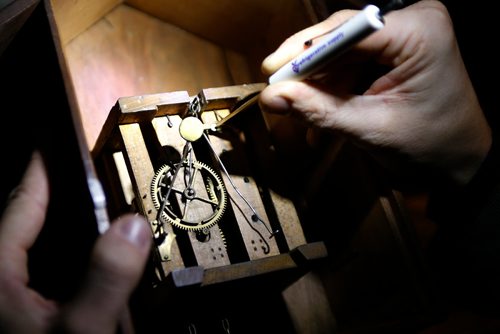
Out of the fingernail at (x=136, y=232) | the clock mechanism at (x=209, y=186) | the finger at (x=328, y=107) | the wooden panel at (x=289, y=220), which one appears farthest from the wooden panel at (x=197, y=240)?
the fingernail at (x=136, y=232)

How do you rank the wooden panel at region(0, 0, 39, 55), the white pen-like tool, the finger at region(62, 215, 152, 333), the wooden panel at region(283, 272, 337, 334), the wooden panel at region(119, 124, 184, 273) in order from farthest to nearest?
the wooden panel at region(283, 272, 337, 334)
the wooden panel at region(119, 124, 184, 273)
the wooden panel at region(0, 0, 39, 55)
the white pen-like tool
the finger at region(62, 215, 152, 333)

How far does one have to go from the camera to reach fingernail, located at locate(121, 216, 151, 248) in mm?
935

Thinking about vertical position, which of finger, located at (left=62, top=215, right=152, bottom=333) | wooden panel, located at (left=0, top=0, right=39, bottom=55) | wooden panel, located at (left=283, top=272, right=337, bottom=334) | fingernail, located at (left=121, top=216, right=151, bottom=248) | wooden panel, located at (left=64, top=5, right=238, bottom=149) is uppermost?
wooden panel, located at (left=64, top=5, right=238, bottom=149)

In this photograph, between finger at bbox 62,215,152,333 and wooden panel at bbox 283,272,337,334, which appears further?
wooden panel at bbox 283,272,337,334

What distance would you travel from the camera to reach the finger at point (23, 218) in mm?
1070

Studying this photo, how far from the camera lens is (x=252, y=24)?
7.20 feet

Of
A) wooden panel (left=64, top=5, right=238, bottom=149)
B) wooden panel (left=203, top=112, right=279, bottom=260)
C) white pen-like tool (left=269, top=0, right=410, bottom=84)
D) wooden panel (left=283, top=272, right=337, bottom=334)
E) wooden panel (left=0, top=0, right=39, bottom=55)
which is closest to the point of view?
white pen-like tool (left=269, top=0, right=410, bottom=84)

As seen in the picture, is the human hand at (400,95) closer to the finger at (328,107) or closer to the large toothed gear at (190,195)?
the finger at (328,107)

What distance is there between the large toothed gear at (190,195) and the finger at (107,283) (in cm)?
51

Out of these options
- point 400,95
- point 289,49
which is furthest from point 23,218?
point 400,95

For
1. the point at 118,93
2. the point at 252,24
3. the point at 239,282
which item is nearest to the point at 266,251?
the point at 239,282

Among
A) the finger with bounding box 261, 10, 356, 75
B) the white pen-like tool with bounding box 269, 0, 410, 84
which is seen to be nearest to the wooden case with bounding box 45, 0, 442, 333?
the finger with bounding box 261, 10, 356, 75

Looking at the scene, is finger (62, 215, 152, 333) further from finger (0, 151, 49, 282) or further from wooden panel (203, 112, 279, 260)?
wooden panel (203, 112, 279, 260)

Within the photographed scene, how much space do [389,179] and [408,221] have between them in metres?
0.18
